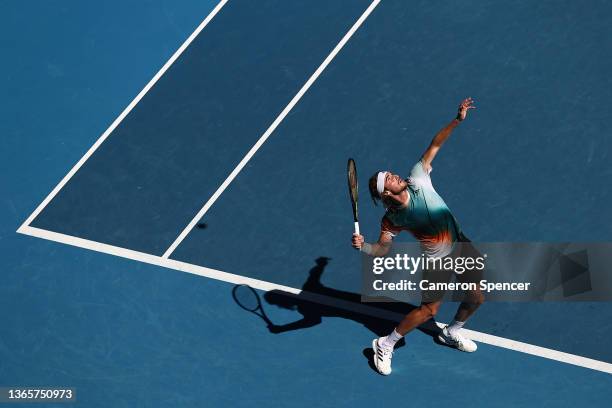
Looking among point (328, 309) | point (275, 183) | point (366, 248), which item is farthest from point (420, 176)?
point (275, 183)

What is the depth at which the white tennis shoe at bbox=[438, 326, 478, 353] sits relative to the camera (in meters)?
11.0

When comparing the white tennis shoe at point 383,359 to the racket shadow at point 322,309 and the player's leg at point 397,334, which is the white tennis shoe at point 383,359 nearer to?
the player's leg at point 397,334

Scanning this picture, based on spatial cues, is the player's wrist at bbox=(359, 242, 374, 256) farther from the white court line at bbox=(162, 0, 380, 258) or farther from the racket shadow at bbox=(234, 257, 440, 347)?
the white court line at bbox=(162, 0, 380, 258)

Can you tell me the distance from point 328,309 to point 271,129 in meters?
3.17

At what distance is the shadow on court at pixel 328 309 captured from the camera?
11.5 meters

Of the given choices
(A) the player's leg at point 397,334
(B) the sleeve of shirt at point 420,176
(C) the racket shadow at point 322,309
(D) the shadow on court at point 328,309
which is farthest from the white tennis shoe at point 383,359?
(B) the sleeve of shirt at point 420,176

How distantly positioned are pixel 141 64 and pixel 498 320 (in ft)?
23.1

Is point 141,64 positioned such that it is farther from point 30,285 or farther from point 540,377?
point 540,377

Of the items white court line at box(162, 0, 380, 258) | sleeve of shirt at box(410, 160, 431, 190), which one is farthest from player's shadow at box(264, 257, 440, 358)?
sleeve of shirt at box(410, 160, 431, 190)

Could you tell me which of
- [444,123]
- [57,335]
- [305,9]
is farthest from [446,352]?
[305,9]

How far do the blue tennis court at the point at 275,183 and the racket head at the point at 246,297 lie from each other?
0.30 ft

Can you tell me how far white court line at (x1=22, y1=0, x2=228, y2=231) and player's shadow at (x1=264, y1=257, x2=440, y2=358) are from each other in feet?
11.6

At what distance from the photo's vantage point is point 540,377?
424 inches

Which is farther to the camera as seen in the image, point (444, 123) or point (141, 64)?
point (141, 64)
